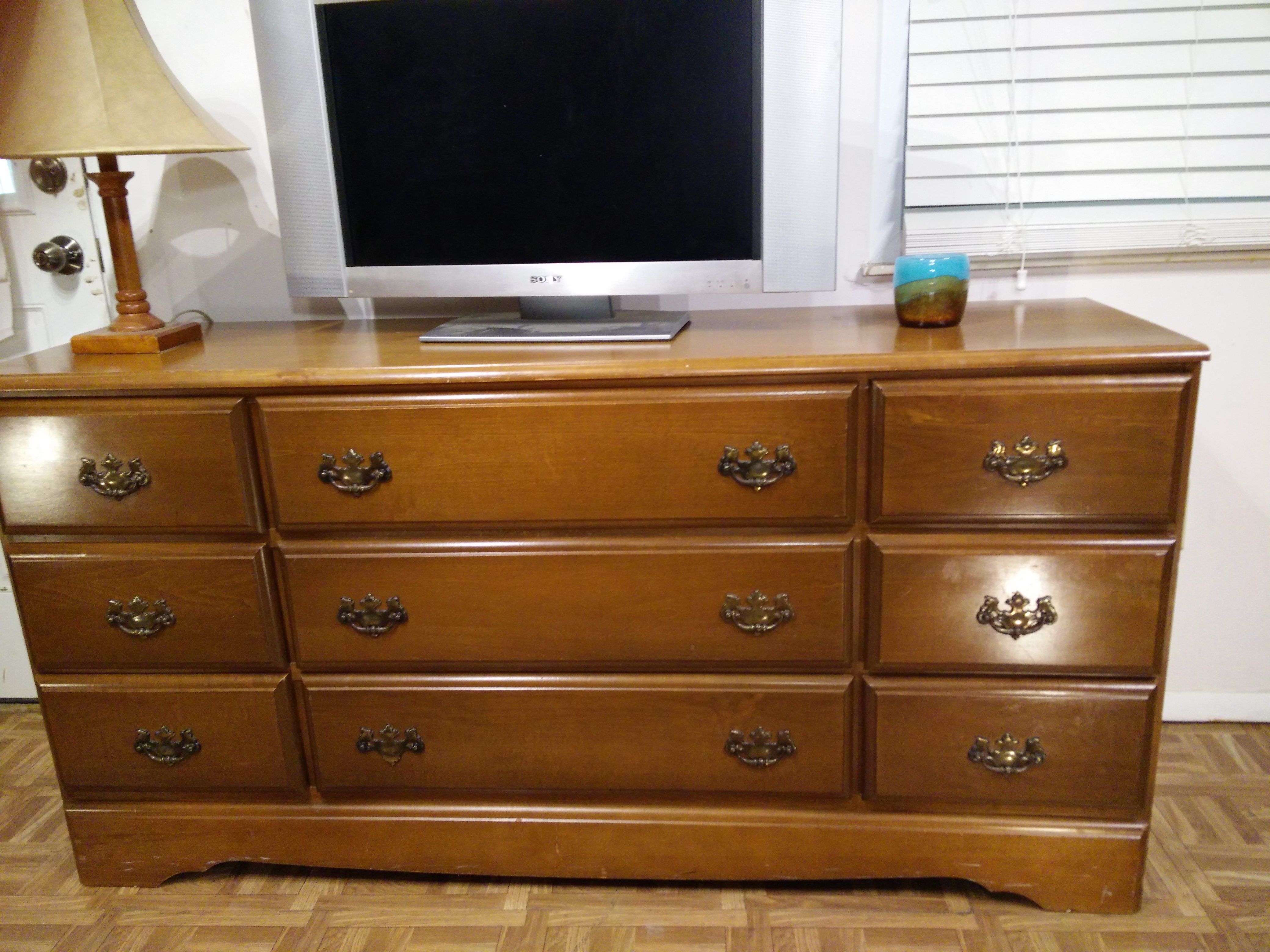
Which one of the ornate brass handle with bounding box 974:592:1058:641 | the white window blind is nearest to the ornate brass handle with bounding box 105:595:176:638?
the ornate brass handle with bounding box 974:592:1058:641

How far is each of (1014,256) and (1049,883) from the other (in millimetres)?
974

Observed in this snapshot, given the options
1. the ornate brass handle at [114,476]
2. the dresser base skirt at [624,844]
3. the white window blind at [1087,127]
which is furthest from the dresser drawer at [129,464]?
the white window blind at [1087,127]

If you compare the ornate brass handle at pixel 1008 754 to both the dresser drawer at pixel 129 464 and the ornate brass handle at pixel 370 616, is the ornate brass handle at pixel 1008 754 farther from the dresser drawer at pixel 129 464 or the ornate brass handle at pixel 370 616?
the dresser drawer at pixel 129 464

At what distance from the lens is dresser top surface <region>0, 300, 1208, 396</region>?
1151 mm

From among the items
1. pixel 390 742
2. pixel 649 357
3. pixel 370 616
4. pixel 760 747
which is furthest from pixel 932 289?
pixel 390 742

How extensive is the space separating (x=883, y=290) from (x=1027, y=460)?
0.56 metres

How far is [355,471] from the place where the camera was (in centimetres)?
125

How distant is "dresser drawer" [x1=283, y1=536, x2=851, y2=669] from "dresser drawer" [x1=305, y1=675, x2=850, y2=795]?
1.6 inches

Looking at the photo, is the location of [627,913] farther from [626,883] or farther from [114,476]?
[114,476]

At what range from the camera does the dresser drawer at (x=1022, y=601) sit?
121 centimetres

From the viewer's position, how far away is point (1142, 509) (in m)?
1.18

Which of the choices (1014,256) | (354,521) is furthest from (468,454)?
(1014,256)

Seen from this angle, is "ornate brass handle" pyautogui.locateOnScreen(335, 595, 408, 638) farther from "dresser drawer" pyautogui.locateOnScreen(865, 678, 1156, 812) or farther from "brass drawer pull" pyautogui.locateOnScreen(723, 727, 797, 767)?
"dresser drawer" pyautogui.locateOnScreen(865, 678, 1156, 812)

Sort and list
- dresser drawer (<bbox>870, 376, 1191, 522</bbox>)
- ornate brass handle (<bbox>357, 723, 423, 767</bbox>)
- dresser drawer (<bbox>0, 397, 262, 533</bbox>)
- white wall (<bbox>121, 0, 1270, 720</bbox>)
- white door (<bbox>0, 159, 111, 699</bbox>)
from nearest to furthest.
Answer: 1. dresser drawer (<bbox>870, 376, 1191, 522</bbox>)
2. dresser drawer (<bbox>0, 397, 262, 533</bbox>)
3. ornate brass handle (<bbox>357, 723, 423, 767</bbox>)
4. white wall (<bbox>121, 0, 1270, 720</bbox>)
5. white door (<bbox>0, 159, 111, 699</bbox>)
